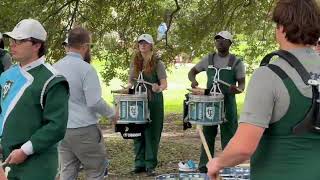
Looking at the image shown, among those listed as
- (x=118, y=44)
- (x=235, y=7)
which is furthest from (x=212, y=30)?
(x=118, y=44)

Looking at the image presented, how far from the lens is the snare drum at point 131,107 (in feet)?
26.5

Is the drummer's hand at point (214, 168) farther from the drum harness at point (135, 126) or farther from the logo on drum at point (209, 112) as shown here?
the drum harness at point (135, 126)

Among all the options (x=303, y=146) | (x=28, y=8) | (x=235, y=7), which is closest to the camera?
(x=303, y=146)

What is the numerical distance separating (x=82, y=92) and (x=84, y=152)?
56 cm

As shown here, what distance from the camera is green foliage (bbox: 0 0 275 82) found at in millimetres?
10758

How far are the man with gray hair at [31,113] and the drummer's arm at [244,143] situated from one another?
1.47 meters

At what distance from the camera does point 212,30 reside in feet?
40.1

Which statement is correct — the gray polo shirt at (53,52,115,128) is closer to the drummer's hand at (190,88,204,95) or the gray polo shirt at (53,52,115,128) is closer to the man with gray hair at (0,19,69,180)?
the man with gray hair at (0,19,69,180)

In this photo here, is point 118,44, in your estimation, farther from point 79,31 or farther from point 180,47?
point 79,31

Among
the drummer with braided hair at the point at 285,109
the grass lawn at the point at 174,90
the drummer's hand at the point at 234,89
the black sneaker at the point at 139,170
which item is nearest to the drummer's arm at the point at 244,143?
the drummer with braided hair at the point at 285,109

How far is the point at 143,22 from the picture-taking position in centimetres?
1196

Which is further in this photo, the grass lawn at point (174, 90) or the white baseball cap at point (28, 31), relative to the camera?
the grass lawn at point (174, 90)

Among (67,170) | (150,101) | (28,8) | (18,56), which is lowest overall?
(67,170)

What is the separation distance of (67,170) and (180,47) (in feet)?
22.5
